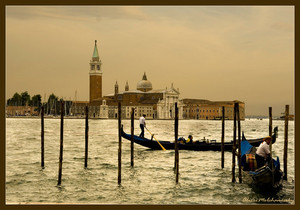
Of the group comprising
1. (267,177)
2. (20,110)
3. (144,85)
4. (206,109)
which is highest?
(144,85)

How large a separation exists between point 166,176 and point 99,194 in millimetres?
2838

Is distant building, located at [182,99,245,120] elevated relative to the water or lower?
elevated

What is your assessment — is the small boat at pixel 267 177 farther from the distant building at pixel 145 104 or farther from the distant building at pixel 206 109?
the distant building at pixel 206 109

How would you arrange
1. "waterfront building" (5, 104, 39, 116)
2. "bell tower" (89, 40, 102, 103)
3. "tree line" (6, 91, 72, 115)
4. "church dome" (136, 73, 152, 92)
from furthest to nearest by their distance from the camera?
"church dome" (136, 73, 152, 92), "bell tower" (89, 40, 102, 103), "waterfront building" (5, 104, 39, 116), "tree line" (6, 91, 72, 115)

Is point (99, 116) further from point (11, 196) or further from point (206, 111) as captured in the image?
point (11, 196)

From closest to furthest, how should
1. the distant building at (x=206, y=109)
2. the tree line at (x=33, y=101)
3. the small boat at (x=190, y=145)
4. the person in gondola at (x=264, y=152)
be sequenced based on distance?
1. the person in gondola at (x=264, y=152)
2. the small boat at (x=190, y=145)
3. the tree line at (x=33, y=101)
4. the distant building at (x=206, y=109)

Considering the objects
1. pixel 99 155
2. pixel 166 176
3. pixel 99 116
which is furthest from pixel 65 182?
pixel 99 116

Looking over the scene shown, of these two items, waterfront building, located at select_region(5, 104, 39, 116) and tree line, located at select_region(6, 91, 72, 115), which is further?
waterfront building, located at select_region(5, 104, 39, 116)

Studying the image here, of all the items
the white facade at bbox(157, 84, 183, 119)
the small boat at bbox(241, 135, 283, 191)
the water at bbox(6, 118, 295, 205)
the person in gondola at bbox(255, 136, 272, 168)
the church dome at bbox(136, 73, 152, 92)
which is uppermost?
the church dome at bbox(136, 73, 152, 92)

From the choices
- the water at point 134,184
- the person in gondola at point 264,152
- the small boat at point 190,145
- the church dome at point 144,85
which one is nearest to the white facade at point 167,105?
the church dome at point 144,85

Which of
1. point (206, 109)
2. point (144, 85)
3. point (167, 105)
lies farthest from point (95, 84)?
point (206, 109)

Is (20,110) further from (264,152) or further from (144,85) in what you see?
(264,152)

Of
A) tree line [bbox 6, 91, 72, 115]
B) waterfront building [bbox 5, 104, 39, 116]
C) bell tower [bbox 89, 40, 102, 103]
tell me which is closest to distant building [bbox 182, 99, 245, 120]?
bell tower [bbox 89, 40, 102, 103]

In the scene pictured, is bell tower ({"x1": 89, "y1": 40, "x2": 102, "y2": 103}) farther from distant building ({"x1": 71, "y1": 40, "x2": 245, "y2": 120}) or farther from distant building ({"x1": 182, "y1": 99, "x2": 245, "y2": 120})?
distant building ({"x1": 182, "y1": 99, "x2": 245, "y2": 120})
